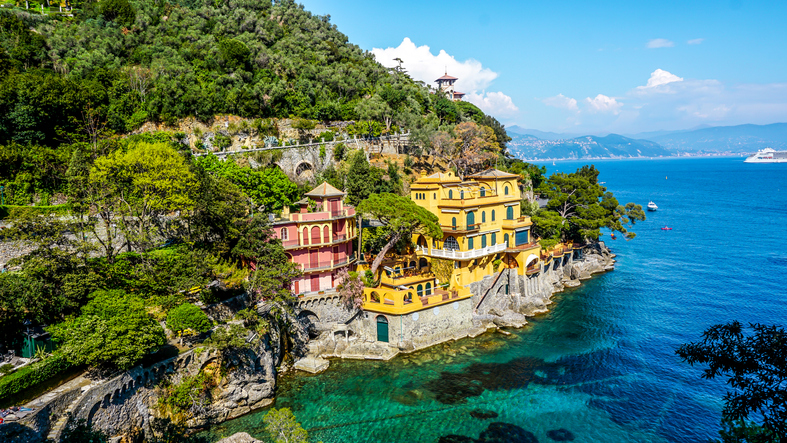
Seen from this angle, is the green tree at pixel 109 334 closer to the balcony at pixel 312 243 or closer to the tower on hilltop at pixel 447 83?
the balcony at pixel 312 243

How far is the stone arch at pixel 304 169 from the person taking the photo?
A: 51.9 metres

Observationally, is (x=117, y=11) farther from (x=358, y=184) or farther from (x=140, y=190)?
(x=140, y=190)

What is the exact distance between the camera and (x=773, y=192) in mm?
117062

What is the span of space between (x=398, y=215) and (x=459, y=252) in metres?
6.57

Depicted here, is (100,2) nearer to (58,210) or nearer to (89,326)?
(58,210)

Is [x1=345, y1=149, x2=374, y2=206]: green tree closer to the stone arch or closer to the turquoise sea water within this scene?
the stone arch

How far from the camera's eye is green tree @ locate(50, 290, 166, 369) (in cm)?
1883

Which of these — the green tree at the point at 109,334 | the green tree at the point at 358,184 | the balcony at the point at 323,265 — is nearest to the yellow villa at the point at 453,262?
the balcony at the point at 323,265

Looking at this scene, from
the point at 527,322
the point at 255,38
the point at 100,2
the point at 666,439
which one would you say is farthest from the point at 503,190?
the point at 100,2

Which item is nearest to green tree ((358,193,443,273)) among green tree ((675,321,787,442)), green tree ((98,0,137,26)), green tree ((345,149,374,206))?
green tree ((345,149,374,206))

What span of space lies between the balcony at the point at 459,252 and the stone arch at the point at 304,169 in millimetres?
19449

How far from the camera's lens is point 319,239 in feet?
108

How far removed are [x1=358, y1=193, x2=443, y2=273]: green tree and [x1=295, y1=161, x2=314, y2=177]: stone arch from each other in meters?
19.7

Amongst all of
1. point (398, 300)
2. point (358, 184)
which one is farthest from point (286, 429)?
point (358, 184)
